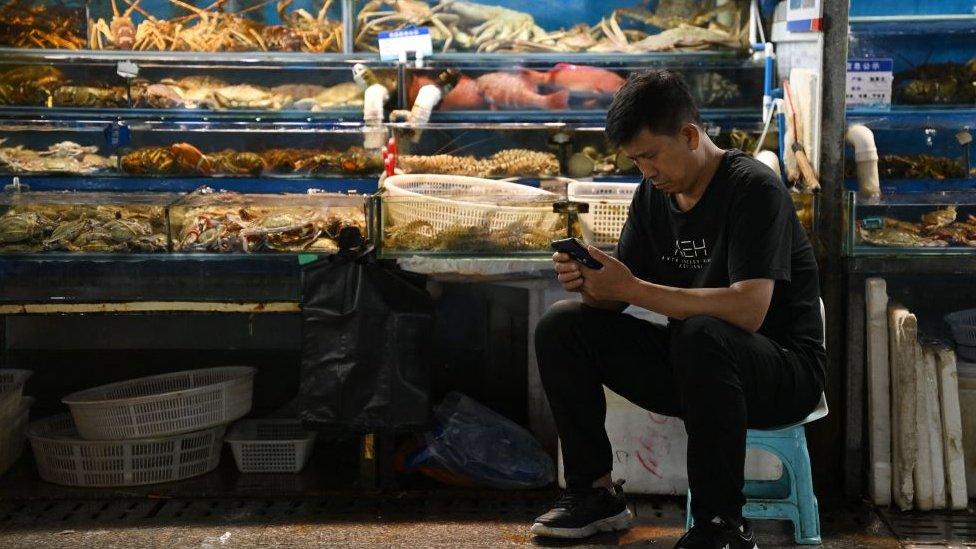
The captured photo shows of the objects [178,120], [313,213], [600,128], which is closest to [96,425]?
[313,213]

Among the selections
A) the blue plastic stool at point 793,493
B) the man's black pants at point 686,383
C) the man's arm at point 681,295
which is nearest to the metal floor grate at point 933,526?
the blue plastic stool at point 793,493

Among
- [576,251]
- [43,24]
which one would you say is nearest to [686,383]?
[576,251]

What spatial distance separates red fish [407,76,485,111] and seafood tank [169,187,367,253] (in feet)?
3.40

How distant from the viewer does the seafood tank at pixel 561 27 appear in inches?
220

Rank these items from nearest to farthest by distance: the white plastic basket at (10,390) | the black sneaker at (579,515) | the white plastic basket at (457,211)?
1. the black sneaker at (579,515)
2. the white plastic basket at (457,211)
3. the white plastic basket at (10,390)

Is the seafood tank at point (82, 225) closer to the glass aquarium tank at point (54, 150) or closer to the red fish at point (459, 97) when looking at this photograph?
the glass aquarium tank at point (54, 150)

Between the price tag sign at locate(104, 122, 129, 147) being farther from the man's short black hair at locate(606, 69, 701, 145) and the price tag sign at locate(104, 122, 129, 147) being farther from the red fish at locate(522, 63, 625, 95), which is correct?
the man's short black hair at locate(606, 69, 701, 145)

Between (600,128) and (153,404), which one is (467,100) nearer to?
(600,128)

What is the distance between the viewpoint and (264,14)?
19.1ft

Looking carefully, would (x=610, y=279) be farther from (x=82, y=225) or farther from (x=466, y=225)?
(x=82, y=225)

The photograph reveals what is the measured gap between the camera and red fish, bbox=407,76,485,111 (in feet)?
18.0

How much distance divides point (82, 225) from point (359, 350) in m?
1.25

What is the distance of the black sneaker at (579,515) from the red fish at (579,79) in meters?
2.32

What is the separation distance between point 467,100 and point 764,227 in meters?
2.49
